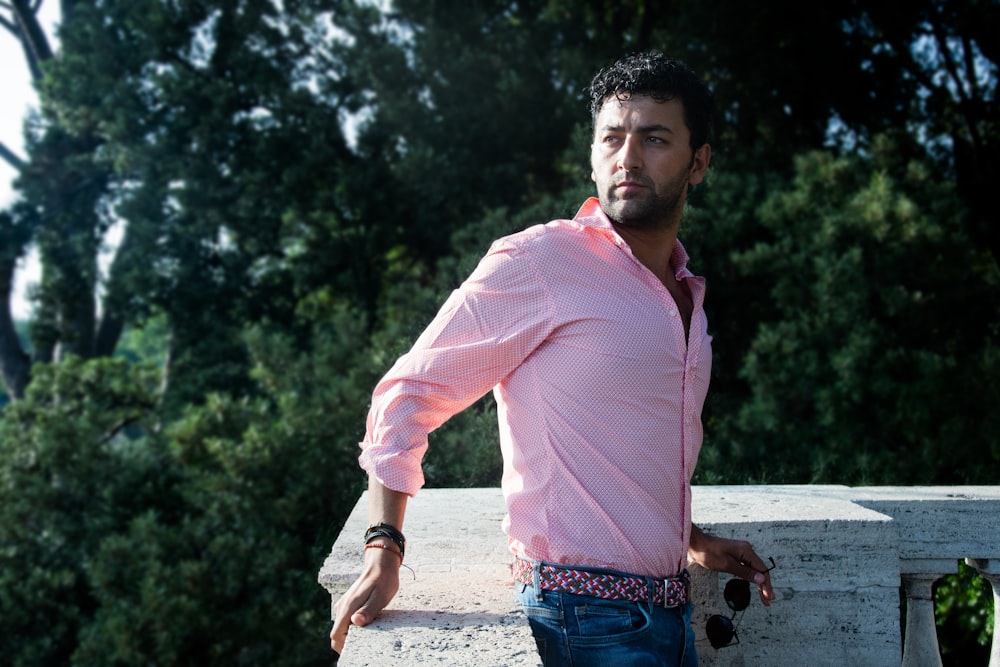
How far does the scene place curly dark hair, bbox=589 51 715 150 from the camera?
1.92m

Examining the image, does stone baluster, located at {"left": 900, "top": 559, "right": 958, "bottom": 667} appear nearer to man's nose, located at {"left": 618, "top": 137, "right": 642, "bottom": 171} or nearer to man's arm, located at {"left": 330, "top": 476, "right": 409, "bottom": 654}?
man's nose, located at {"left": 618, "top": 137, "right": 642, "bottom": 171}

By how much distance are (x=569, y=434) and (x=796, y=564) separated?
963mm

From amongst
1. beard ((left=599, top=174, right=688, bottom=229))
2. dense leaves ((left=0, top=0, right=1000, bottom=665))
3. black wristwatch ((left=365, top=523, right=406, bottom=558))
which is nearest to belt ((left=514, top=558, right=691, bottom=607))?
black wristwatch ((left=365, top=523, right=406, bottom=558))

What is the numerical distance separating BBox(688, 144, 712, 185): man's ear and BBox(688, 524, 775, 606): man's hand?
0.80 metres

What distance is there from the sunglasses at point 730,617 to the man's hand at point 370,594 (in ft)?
2.92

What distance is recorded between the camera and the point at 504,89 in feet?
23.1

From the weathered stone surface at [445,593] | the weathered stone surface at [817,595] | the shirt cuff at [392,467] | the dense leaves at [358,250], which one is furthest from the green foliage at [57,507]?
the shirt cuff at [392,467]

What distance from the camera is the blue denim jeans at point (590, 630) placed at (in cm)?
160

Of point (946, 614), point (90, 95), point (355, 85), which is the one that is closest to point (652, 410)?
point (946, 614)

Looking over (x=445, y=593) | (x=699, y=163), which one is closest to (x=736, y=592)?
(x=445, y=593)

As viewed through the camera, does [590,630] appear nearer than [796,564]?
Yes

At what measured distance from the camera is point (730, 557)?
6.72 feet

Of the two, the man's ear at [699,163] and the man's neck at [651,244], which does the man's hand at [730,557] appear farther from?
the man's ear at [699,163]

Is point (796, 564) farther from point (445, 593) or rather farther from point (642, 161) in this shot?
point (642, 161)
